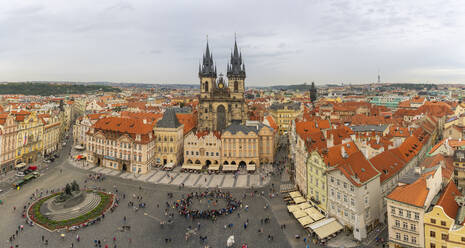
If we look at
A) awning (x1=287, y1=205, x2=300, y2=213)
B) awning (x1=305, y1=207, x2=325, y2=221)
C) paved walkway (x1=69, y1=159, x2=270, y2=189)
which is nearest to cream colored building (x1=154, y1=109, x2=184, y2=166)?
paved walkway (x1=69, y1=159, x2=270, y2=189)

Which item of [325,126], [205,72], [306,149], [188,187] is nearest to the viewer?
[306,149]

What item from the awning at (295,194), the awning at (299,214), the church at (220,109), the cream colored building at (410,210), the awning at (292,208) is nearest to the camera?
the cream colored building at (410,210)

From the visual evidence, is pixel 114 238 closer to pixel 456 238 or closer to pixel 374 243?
pixel 374 243

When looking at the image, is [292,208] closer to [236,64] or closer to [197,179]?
[197,179]

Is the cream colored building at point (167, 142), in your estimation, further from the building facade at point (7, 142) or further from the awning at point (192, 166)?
the building facade at point (7, 142)

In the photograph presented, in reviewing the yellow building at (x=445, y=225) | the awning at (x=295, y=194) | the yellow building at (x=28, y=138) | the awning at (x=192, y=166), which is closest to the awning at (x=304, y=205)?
the awning at (x=295, y=194)

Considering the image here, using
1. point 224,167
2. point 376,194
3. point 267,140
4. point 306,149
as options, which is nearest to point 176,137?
point 224,167

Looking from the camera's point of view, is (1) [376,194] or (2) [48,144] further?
(2) [48,144]
